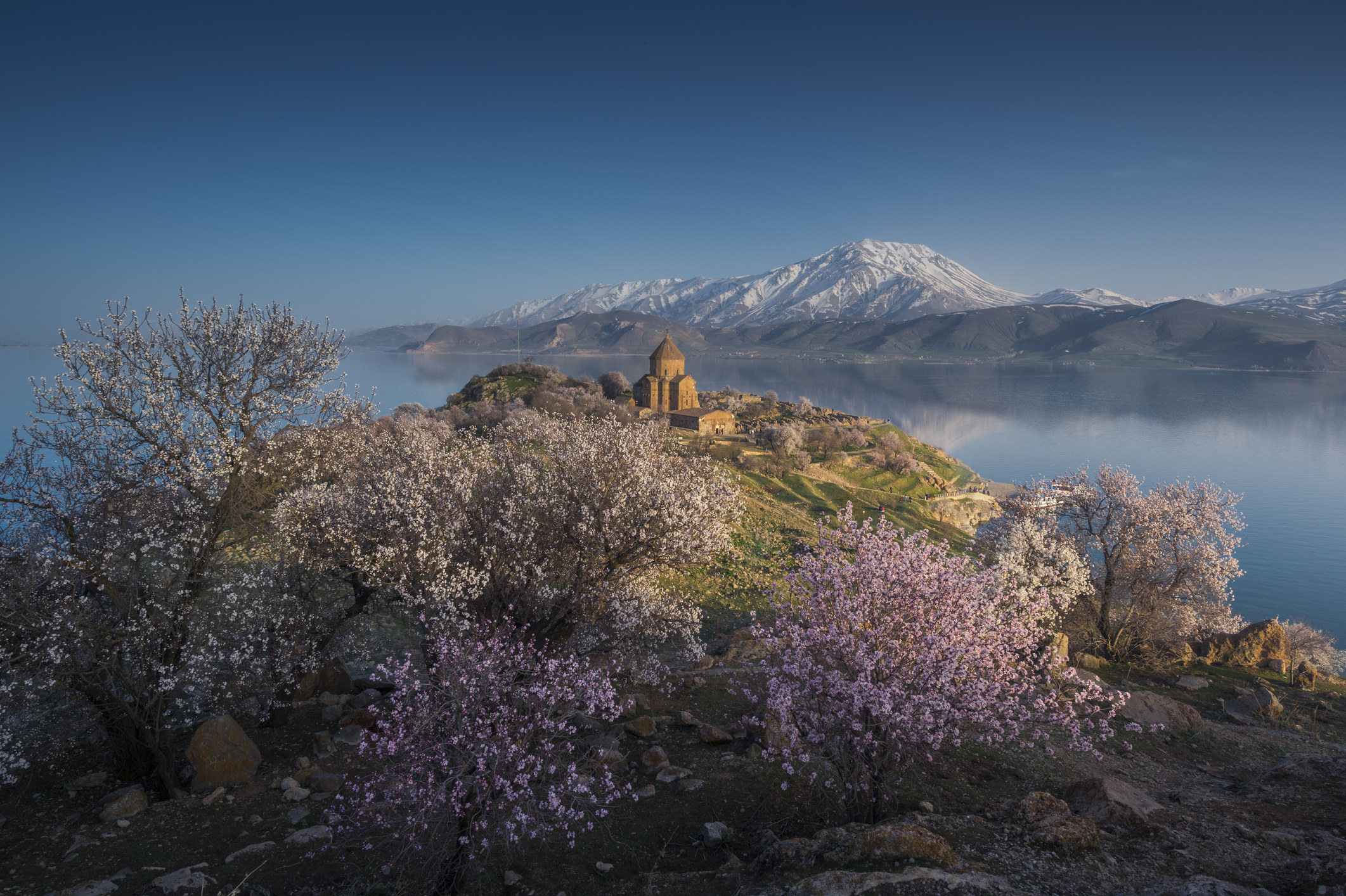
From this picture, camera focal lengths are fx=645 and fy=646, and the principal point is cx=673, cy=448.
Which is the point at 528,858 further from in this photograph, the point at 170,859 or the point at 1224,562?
the point at 1224,562

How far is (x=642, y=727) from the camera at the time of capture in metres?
14.3

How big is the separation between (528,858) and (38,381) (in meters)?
14.5

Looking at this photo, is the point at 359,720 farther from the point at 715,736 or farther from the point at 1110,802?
the point at 1110,802

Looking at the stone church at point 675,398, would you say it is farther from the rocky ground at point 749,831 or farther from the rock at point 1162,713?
the rocky ground at point 749,831

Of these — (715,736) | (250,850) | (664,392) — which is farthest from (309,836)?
(664,392)

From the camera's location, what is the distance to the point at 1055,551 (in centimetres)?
2773

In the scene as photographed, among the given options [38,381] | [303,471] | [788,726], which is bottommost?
[788,726]

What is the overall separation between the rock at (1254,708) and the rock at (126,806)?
88.4 feet

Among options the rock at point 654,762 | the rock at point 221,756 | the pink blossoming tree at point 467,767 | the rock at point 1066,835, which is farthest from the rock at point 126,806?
the rock at point 1066,835

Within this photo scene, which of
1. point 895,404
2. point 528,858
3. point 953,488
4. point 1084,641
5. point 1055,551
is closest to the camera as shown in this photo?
point 528,858

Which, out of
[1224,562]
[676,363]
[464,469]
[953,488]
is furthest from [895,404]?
[464,469]

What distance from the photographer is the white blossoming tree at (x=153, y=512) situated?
10.8 m

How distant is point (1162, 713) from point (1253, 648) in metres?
13.6

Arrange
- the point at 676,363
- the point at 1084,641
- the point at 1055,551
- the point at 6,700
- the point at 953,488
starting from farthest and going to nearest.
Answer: the point at 676,363
the point at 953,488
the point at 1055,551
the point at 1084,641
the point at 6,700
